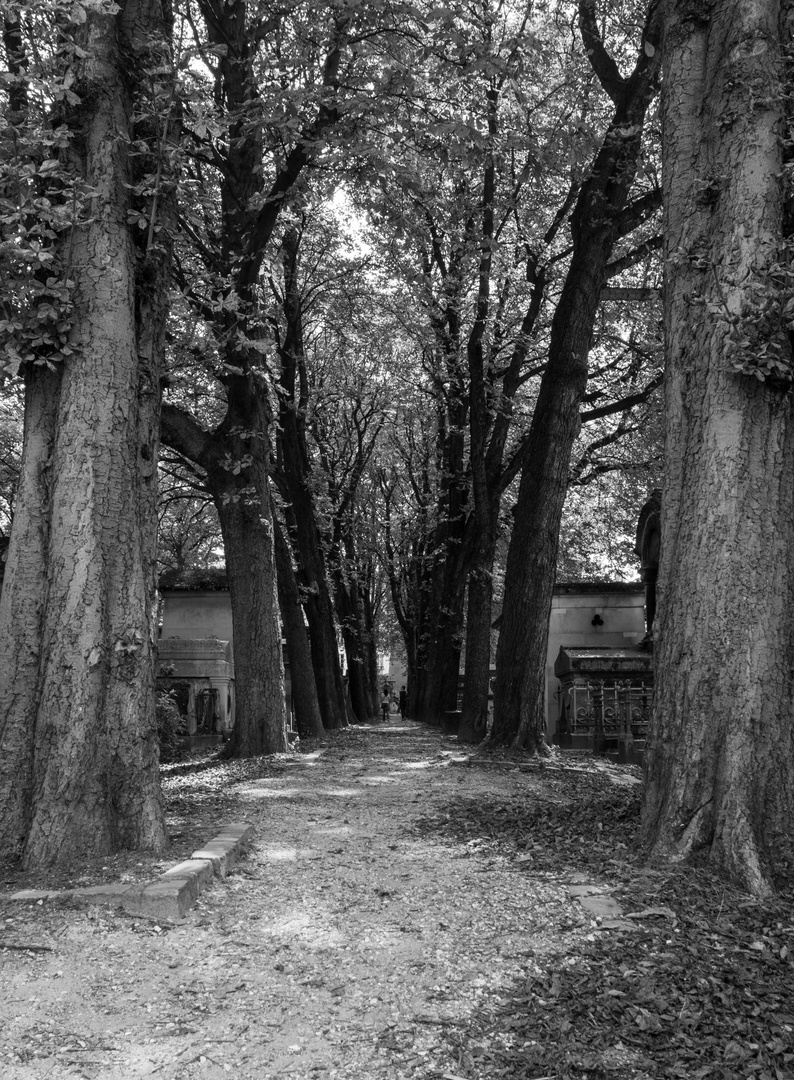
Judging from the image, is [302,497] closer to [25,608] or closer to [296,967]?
[25,608]

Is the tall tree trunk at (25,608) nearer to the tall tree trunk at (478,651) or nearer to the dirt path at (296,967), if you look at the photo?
the dirt path at (296,967)

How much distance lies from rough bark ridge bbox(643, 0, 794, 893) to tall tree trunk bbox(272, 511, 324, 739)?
1114 cm

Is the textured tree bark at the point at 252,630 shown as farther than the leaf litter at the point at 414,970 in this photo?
Yes

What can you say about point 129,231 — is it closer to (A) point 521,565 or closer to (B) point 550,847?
(B) point 550,847

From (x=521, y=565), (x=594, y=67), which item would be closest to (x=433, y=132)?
(x=594, y=67)

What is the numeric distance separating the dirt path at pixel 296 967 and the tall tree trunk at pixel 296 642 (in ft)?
33.4

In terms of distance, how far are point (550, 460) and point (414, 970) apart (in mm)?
8395

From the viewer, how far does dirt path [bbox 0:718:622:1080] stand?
3.22 meters

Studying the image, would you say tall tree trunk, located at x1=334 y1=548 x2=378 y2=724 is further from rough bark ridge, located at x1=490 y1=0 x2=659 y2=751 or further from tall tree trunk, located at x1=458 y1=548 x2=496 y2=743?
rough bark ridge, located at x1=490 y1=0 x2=659 y2=751

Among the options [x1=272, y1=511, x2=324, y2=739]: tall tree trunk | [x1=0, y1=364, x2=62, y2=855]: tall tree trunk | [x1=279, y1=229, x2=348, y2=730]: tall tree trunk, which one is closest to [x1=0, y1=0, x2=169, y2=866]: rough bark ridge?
[x1=0, y1=364, x2=62, y2=855]: tall tree trunk

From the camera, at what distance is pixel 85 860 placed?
16.6ft

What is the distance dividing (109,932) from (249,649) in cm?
745

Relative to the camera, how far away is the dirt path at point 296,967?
3.22 m

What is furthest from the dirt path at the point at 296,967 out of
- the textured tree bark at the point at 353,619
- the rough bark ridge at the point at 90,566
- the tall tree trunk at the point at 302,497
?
the textured tree bark at the point at 353,619
